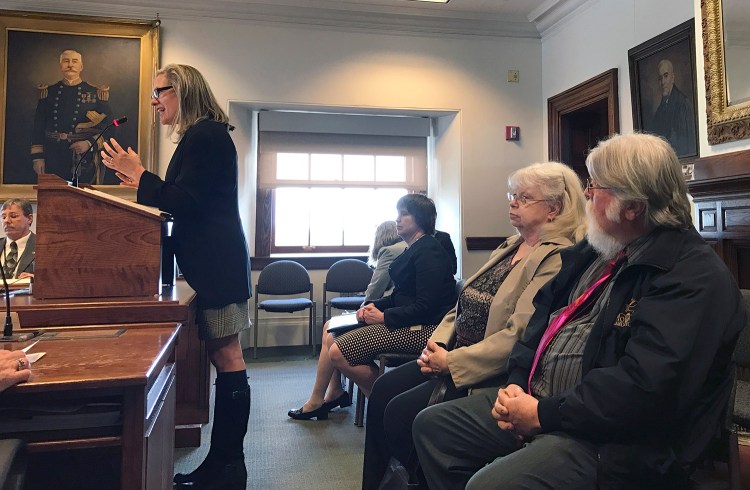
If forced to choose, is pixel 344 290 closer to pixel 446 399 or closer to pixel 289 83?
pixel 289 83

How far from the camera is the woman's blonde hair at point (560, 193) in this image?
5.85ft

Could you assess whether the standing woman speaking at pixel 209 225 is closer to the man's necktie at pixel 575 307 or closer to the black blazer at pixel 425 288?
the black blazer at pixel 425 288

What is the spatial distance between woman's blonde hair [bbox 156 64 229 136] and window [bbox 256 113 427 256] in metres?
3.16

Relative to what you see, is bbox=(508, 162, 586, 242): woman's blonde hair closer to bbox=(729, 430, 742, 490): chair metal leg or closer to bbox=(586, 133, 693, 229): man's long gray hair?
bbox=(586, 133, 693, 229): man's long gray hair

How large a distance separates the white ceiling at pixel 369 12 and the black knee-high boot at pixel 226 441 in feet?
11.3

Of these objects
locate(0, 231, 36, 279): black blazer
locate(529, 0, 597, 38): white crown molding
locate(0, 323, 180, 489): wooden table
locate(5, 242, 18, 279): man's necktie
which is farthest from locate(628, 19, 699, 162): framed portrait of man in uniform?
locate(5, 242, 18, 279): man's necktie

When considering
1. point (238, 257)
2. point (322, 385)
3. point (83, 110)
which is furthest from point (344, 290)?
point (238, 257)

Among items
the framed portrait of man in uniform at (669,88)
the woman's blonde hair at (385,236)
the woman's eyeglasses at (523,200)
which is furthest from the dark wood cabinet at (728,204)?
the woman's blonde hair at (385,236)

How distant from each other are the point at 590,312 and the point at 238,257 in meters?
1.09

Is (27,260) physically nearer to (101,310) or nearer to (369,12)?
(101,310)

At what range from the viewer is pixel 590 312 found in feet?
4.38

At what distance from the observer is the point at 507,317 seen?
5.63 feet

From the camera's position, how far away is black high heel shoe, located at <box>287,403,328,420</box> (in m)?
2.90

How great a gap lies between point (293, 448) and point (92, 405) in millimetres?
1675
